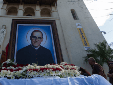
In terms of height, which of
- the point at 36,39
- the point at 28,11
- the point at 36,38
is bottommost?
the point at 36,39

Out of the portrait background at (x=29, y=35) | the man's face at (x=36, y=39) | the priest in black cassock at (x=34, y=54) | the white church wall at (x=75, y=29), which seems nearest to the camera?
the priest in black cassock at (x=34, y=54)

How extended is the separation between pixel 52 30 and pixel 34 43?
6.66ft

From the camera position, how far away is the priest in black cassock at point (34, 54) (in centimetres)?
766

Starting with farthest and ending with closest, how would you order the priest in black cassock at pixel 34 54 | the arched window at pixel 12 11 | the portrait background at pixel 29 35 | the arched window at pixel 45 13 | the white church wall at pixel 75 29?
the arched window at pixel 45 13 → the arched window at pixel 12 11 → the white church wall at pixel 75 29 → the portrait background at pixel 29 35 → the priest in black cassock at pixel 34 54

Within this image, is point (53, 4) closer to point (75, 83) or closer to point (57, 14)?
point (57, 14)

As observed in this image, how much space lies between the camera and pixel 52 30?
30.8 feet

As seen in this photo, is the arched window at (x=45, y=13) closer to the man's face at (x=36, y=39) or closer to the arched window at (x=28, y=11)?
the arched window at (x=28, y=11)

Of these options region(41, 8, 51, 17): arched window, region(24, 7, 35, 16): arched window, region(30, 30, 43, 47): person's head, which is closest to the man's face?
→ region(30, 30, 43, 47): person's head

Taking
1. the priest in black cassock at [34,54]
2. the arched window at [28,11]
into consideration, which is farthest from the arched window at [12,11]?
the priest in black cassock at [34,54]

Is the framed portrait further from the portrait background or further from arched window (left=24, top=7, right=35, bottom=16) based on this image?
arched window (left=24, top=7, right=35, bottom=16)

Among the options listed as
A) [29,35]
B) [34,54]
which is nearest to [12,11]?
[29,35]

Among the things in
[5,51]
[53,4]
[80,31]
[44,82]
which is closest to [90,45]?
[80,31]

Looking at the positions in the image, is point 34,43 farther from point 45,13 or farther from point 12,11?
point 12,11

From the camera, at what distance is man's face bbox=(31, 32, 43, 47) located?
8.47m
